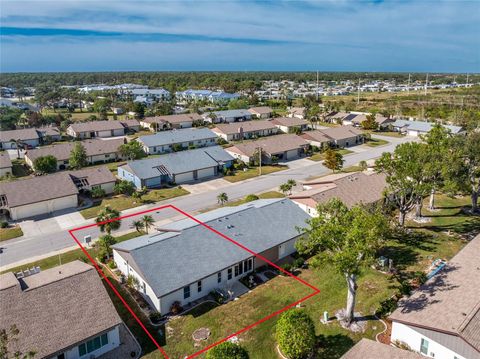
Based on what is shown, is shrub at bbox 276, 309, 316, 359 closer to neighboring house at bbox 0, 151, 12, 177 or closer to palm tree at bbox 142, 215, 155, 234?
palm tree at bbox 142, 215, 155, 234

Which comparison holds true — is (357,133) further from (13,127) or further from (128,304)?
(13,127)

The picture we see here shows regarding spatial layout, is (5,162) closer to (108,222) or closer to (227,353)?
(108,222)

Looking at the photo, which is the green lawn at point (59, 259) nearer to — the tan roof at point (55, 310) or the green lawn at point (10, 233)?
the green lawn at point (10, 233)

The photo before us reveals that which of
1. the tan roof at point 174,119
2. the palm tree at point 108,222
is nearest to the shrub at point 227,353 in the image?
the palm tree at point 108,222

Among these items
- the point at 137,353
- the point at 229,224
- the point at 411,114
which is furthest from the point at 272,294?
the point at 411,114

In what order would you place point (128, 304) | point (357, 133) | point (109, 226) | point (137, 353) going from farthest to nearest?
point (357, 133) → point (109, 226) → point (128, 304) → point (137, 353)
